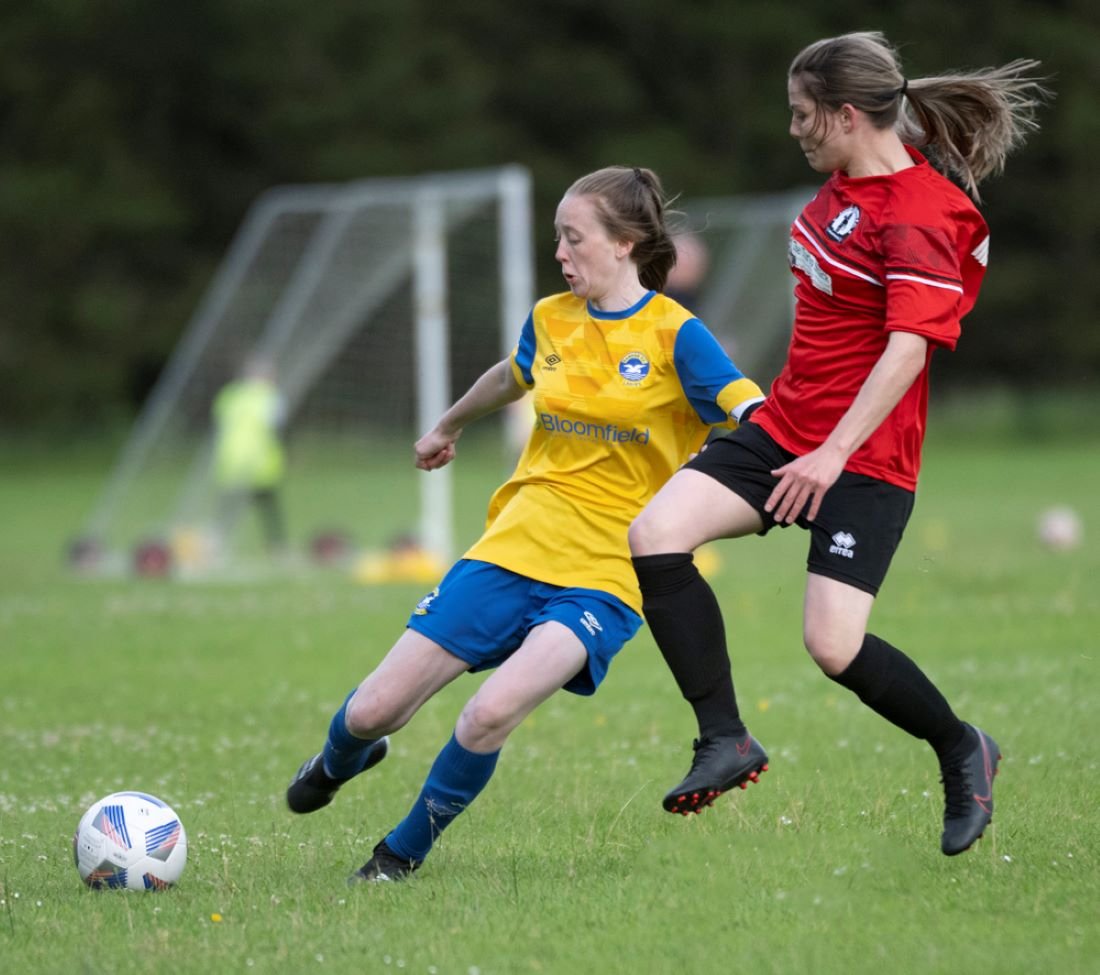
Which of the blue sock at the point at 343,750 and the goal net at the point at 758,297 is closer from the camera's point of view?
the blue sock at the point at 343,750

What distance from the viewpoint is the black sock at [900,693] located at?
4.86 metres

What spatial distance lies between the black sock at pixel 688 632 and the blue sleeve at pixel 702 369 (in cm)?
54

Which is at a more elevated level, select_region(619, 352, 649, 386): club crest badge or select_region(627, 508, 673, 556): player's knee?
select_region(619, 352, 649, 386): club crest badge

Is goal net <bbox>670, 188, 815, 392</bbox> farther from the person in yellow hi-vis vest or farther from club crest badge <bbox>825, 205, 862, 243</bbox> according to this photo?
club crest badge <bbox>825, 205, 862, 243</bbox>

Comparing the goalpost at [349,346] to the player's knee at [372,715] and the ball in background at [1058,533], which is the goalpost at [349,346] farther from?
the player's knee at [372,715]

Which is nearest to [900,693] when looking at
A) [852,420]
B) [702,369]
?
[852,420]

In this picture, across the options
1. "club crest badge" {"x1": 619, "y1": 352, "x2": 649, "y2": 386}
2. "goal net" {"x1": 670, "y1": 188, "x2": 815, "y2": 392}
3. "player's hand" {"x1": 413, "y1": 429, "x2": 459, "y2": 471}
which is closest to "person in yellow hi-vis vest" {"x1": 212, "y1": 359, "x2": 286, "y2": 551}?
"goal net" {"x1": 670, "y1": 188, "x2": 815, "y2": 392}

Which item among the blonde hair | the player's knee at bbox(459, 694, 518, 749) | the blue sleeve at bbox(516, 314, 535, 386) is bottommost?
the player's knee at bbox(459, 694, 518, 749)

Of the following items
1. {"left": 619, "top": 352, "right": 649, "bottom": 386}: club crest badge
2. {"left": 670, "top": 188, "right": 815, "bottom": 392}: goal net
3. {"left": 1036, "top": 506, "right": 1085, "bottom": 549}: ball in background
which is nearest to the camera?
{"left": 619, "top": 352, "right": 649, "bottom": 386}: club crest badge

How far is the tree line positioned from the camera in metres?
37.1

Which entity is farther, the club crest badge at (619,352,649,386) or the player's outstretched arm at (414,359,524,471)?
the player's outstretched arm at (414,359,524,471)

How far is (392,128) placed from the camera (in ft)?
127

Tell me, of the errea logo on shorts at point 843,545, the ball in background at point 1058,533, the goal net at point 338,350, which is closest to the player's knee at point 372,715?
the errea logo on shorts at point 843,545

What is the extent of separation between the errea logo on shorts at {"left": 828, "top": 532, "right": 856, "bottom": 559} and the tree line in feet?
107
